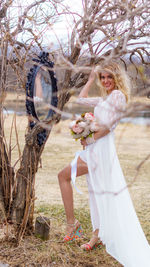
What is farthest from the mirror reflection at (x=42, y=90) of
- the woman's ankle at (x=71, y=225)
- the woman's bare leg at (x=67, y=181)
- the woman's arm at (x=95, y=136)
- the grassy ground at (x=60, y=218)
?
the woman's ankle at (x=71, y=225)

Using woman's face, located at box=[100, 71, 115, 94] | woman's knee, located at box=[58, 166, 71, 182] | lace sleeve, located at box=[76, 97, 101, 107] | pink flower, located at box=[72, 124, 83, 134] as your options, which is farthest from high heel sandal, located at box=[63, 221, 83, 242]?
woman's face, located at box=[100, 71, 115, 94]

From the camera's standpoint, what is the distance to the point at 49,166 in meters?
8.50

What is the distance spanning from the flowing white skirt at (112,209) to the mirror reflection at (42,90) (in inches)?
23.5

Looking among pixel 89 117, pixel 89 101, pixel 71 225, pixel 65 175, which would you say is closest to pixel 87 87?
pixel 89 101

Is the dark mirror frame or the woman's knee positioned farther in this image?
the woman's knee

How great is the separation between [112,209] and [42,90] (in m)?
1.30

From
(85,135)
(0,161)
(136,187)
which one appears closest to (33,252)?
(0,161)

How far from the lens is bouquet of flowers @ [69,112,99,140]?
10.4 ft

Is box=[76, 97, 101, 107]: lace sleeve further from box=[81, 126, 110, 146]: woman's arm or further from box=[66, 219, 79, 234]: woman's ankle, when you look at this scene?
box=[66, 219, 79, 234]: woman's ankle

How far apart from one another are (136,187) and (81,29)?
4193 millimetres

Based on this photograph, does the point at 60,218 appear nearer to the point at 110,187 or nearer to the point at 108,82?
the point at 110,187

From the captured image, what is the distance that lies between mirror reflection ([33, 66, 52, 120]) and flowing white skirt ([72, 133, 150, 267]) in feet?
1.96

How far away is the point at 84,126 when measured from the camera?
3.19 m

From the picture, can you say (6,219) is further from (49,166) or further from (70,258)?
(49,166)
